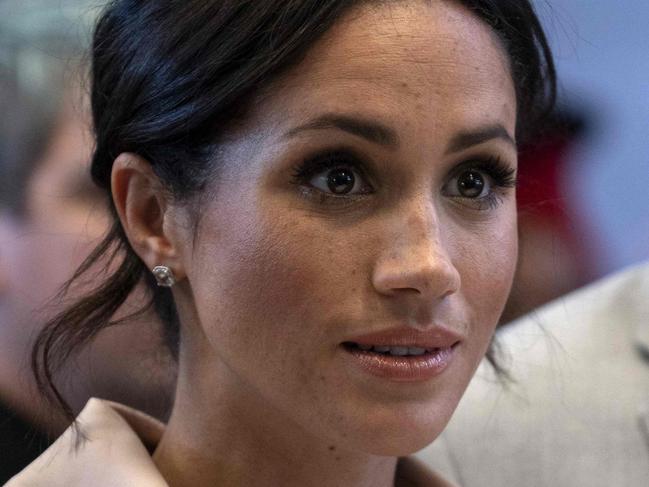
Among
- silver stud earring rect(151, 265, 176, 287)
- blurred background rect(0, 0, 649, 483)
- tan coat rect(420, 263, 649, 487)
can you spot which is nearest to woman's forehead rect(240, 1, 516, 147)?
silver stud earring rect(151, 265, 176, 287)

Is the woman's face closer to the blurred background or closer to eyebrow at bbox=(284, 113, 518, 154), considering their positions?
eyebrow at bbox=(284, 113, 518, 154)

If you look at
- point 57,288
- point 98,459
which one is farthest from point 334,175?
point 57,288

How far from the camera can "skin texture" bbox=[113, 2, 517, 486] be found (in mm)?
1179

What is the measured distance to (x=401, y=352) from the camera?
120 cm

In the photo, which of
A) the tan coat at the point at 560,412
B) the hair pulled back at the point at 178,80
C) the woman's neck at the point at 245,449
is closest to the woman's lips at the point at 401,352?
the woman's neck at the point at 245,449

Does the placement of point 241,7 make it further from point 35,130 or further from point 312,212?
point 35,130

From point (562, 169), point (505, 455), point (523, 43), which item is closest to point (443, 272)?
point (523, 43)

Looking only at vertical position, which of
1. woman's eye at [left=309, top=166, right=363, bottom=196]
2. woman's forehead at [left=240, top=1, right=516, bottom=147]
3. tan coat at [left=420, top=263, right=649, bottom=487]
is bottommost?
tan coat at [left=420, top=263, right=649, bottom=487]

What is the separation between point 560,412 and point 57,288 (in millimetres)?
717

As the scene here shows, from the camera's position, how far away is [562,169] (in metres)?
2.32

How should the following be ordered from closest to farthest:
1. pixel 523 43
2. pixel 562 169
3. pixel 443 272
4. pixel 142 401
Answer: pixel 443 272 → pixel 523 43 → pixel 142 401 → pixel 562 169

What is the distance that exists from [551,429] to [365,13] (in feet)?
2.54

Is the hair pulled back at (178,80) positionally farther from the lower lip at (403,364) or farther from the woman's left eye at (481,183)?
the lower lip at (403,364)

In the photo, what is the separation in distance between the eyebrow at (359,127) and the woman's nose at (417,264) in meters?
0.08
